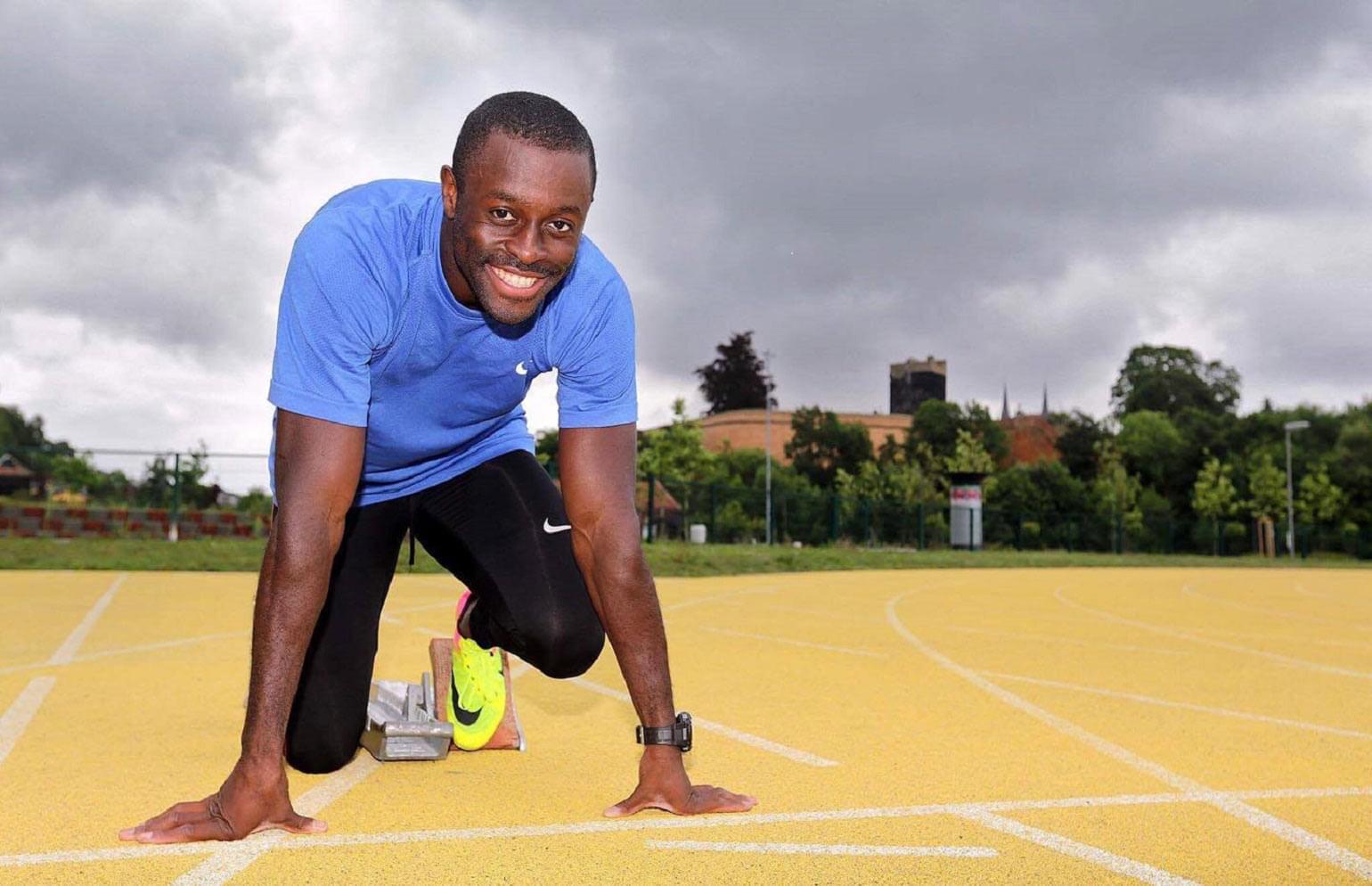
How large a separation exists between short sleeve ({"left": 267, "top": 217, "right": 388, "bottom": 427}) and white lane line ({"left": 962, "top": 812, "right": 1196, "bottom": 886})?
212 cm

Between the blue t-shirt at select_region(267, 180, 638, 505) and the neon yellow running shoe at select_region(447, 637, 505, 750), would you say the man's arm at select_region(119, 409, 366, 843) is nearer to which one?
the blue t-shirt at select_region(267, 180, 638, 505)

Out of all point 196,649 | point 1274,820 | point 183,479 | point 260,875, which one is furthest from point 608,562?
point 183,479

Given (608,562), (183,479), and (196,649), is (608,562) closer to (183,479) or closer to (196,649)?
(196,649)

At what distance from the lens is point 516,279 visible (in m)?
3.18

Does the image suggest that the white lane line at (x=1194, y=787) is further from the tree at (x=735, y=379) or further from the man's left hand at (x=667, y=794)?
the tree at (x=735, y=379)

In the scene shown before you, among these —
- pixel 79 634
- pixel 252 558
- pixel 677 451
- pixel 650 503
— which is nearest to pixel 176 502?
pixel 252 558

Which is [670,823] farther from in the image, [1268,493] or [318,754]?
[1268,493]

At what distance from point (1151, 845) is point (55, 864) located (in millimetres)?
2806

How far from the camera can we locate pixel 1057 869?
299cm

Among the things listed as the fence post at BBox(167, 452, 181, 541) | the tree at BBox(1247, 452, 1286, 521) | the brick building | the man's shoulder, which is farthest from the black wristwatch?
the brick building

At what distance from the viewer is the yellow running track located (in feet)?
9.81

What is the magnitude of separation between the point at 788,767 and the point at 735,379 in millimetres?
76246

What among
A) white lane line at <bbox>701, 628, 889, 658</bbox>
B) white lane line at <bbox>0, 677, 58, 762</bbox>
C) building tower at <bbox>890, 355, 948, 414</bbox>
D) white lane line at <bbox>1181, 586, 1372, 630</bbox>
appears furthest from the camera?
building tower at <bbox>890, 355, 948, 414</bbox>

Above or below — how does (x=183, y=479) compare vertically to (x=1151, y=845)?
above
